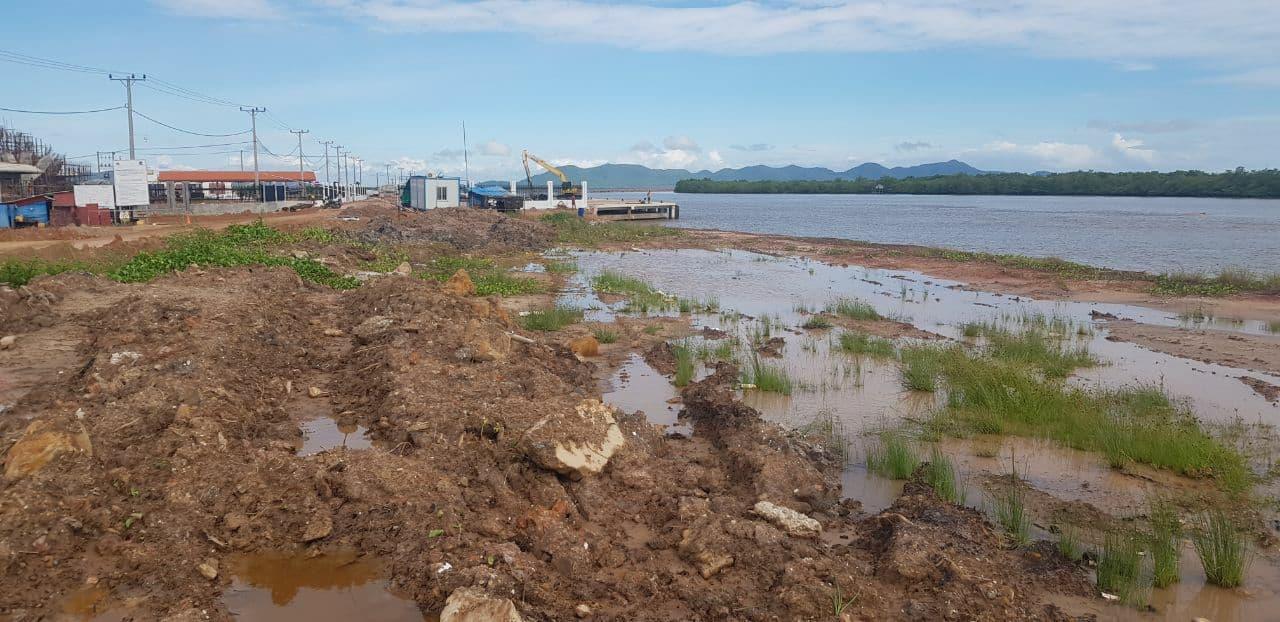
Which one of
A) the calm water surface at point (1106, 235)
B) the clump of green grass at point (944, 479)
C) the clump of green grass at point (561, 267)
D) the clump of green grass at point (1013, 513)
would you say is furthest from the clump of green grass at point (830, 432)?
the calm water surface at point (1106, 235)

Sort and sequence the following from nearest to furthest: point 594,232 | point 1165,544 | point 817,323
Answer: point 1165,544 < point 817,323 < point 594,232

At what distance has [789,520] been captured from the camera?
6539 millimetres

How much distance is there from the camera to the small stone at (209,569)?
17.7 ft

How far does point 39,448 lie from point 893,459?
760 centimetres

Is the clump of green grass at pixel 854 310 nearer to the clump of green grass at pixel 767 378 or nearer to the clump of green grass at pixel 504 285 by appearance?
the clump of green grass at pixel 767 378

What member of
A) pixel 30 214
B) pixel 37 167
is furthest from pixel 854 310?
pixel 37 167

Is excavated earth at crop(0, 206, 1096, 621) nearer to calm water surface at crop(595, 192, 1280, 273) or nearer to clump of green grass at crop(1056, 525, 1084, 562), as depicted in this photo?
clump of green grass at crop(1056, 525, 1084, 562)

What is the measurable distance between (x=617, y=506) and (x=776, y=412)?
4.21m

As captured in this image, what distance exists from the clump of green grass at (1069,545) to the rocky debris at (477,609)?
444 cm

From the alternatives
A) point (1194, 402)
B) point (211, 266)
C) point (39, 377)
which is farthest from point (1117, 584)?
point (211, 266)

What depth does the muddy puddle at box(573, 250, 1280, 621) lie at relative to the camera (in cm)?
762

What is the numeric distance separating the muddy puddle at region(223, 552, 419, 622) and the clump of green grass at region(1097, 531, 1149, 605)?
4922mm

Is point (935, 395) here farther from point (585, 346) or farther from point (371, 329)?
point (371, 329)

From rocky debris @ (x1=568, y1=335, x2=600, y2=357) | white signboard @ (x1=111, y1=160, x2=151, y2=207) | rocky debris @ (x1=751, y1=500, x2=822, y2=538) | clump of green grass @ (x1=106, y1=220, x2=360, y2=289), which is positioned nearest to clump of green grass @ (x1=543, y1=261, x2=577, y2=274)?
clump of green grass @ (x1=106, y1=220, x2=360, y2=289)
